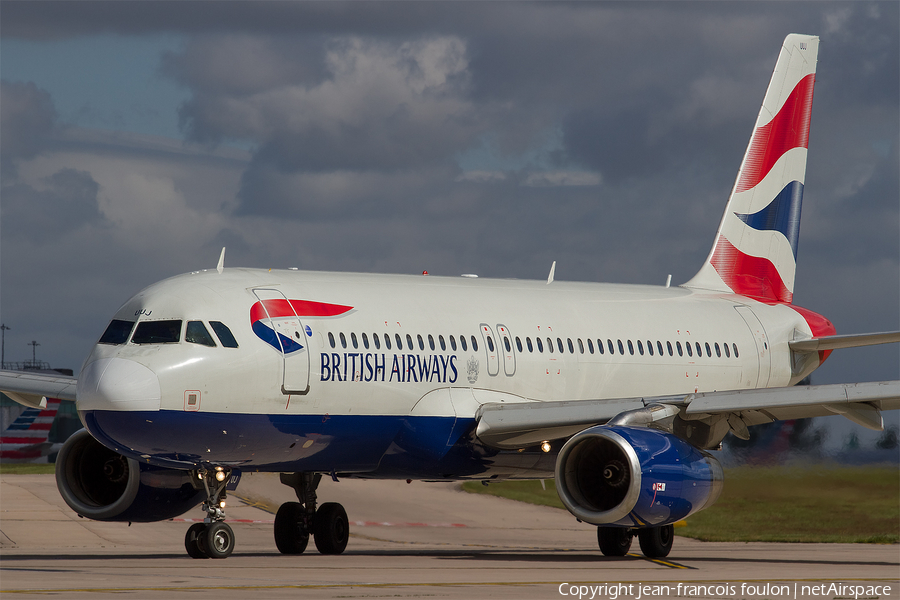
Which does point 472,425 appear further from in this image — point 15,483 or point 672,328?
point 15,483

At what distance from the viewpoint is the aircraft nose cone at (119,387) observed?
16281 mm

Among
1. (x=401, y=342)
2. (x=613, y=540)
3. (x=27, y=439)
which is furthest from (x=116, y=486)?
(x=27, y=439)

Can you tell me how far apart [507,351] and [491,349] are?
379 millimetres

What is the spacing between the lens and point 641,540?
70.6 feet

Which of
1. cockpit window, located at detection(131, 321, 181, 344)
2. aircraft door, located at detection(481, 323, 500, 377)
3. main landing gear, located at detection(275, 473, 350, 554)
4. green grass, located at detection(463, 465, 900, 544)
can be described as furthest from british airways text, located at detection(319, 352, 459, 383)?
green grass, located at detection(463, 465, 900, 544)

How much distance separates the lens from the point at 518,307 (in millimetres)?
22156

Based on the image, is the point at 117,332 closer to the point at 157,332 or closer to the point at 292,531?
the point at 157,332

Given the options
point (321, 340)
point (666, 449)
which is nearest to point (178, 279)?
point (321, 340)

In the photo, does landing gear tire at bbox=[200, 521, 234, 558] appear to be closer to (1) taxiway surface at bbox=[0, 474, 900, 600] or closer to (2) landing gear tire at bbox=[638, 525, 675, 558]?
(1) taxiway surface at bbox=[0, 474, 900, 600]

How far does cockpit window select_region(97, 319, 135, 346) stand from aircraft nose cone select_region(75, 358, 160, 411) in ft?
1.74

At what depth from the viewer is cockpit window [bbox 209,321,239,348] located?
17438mm

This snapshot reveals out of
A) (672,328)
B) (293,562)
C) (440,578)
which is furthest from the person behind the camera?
(672,328)

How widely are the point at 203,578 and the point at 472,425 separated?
20.0 feet

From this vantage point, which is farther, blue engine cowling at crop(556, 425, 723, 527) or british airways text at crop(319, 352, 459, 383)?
british airways text at crop(319, 352, 459, 383)
